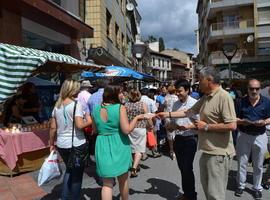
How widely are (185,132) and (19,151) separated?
3585 mm

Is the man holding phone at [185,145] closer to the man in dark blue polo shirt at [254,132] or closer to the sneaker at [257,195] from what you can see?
the man in dark blue polo shirt at [254,132]

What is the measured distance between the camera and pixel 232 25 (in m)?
47.7

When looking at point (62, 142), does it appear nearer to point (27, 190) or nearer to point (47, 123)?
point (27, 190)

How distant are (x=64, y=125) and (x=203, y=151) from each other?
5.94ft

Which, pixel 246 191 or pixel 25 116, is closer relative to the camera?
pixel 246 191

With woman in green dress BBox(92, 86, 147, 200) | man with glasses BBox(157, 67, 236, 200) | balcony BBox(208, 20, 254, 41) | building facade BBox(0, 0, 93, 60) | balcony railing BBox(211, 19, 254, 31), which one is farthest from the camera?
balcony railing BBox(211, 19, 254, 31)

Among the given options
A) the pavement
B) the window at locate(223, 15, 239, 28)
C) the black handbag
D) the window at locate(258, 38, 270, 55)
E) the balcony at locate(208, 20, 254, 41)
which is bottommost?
the pavement

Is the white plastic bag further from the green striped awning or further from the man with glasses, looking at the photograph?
the green striped awning

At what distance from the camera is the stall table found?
801 cm

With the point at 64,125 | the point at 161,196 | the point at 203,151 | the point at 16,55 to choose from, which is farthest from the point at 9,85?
the point at 203,151

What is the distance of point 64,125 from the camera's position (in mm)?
5426

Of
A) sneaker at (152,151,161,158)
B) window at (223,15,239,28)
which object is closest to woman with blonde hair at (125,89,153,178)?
sneaker at (152,151,161,158)

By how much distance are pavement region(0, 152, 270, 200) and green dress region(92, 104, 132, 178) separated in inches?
60.1

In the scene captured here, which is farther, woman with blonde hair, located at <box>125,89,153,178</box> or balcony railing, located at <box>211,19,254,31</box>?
balcony railing, located at <box>211,19,254,31</box>
